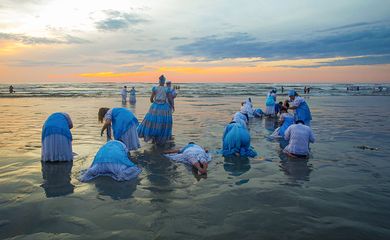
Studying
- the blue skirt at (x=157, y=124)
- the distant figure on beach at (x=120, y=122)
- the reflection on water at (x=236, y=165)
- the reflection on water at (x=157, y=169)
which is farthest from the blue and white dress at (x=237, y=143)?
the distant figure on beach at (x=120, y=122)

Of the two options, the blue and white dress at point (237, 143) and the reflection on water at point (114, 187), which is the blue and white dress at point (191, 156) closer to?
the blue and white dress at point (237, 143)

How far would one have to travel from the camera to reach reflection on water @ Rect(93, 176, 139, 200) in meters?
5.95

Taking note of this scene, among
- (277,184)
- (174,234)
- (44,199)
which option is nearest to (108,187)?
(44,199)

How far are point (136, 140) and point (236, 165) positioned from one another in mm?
2871

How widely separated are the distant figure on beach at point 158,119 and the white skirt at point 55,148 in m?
3.04

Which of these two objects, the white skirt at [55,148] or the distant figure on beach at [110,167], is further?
the white skirt at [55,148]

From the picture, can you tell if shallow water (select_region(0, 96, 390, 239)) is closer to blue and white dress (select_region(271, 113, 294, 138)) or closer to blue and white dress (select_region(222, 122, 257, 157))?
blue and white dress (select_region(222, 122, 257, 157))

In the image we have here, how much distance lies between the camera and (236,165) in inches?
321

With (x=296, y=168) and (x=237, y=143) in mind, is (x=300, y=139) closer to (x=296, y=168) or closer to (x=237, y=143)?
(x=296, y=168)

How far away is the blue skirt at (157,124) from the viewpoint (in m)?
10.7

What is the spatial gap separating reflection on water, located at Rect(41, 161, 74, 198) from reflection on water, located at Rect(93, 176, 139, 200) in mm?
538

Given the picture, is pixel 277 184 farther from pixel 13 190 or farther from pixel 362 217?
pixel 13 190

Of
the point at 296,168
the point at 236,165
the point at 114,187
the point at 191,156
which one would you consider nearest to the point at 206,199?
the point at 114,187

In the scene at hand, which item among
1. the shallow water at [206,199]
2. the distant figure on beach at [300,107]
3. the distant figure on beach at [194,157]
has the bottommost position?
the shallow water at [206,199]
